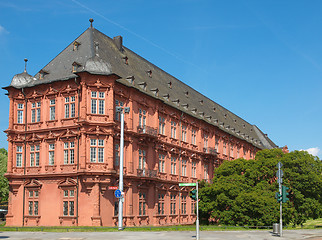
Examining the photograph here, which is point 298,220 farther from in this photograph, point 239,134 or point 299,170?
point 239,134

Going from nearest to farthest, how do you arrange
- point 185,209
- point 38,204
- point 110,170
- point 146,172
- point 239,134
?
point 110,170, point 38,204, point 146,172, point 185,209, point 239,134

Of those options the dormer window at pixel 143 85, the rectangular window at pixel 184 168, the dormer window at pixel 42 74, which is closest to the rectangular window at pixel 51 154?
the dormer window at pixel 42 74

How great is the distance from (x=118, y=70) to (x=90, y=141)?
32.0 ft

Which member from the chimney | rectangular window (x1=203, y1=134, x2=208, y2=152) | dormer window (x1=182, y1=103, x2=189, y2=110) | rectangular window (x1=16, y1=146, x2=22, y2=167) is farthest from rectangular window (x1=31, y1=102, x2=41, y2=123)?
rectangular window (x1=203, y1=134, x2=208, y2=152)

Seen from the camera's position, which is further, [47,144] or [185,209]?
[185,209]

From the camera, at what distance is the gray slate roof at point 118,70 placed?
4462 cm

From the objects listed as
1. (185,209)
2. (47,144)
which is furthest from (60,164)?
(185,209)

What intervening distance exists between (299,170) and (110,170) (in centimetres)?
2594

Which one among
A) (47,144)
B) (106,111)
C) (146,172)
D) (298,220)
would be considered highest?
(106,111)

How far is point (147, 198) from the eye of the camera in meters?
48.5

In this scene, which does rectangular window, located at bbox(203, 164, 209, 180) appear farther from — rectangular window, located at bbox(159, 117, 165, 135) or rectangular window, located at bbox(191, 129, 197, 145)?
rectangular window, located at bbox(159, 117, 165, 135)

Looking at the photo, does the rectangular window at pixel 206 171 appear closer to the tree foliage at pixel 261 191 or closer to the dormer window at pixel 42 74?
the tree foliage at pixel 261 191

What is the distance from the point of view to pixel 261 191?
158 ft

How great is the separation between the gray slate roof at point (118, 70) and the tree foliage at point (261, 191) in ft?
39.5
